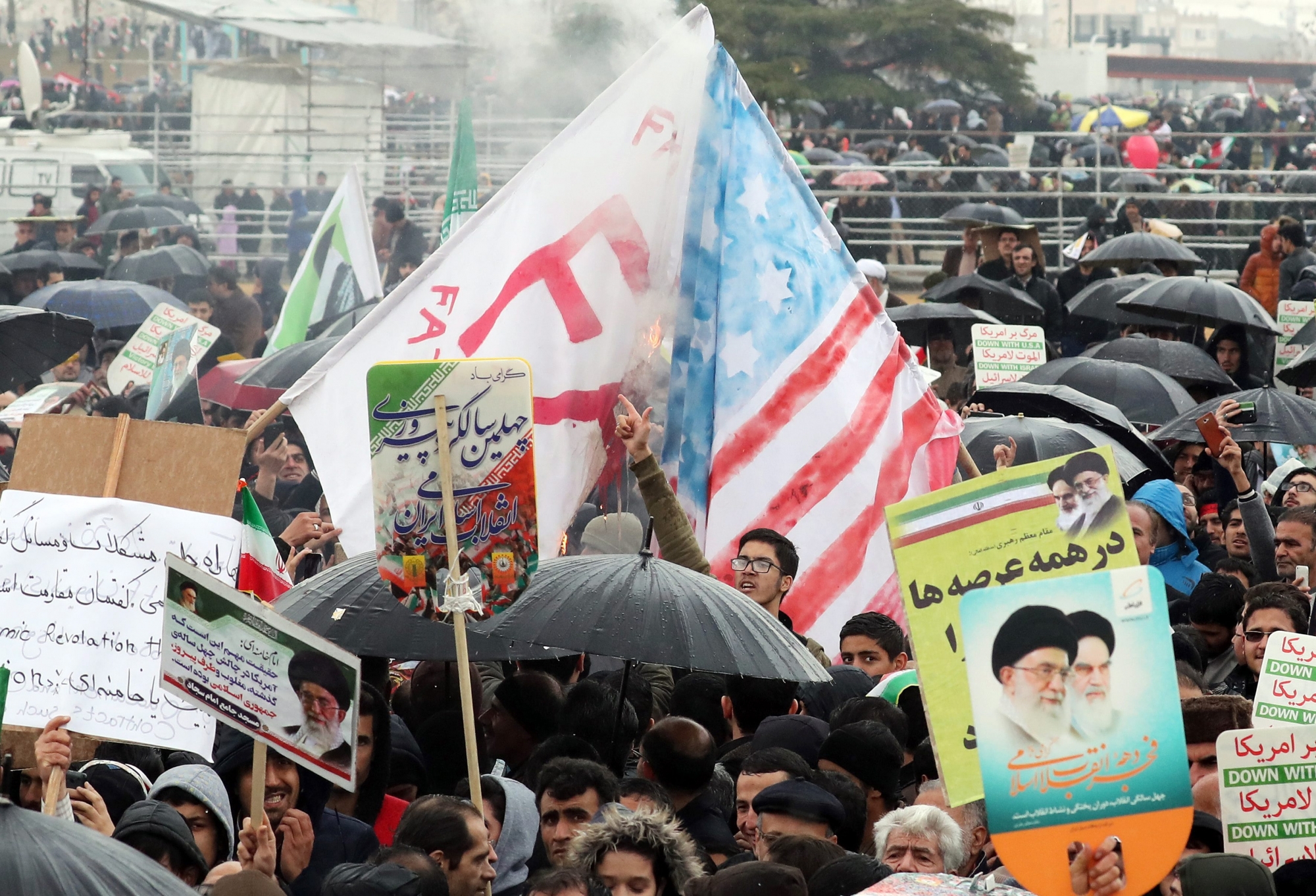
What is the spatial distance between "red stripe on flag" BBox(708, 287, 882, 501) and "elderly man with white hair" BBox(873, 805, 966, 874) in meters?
2.37

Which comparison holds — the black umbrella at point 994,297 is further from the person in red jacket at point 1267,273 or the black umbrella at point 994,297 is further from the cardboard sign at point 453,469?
the cardboard sign at point 453,469

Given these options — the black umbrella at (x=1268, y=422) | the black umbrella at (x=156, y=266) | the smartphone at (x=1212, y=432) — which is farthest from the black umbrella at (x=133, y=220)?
the smartphone at (x=1212, y=432)

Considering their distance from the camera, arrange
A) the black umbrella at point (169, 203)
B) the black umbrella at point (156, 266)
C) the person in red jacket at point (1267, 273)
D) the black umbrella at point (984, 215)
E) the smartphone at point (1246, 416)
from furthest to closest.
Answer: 1. the black umbrella at point (169, 203)
2. the black umbrella at point (984, 215)
3. the black umbrella at point (156, 266)
4. the person in red jacket at point (1267, 273)
5. the smartphone at point (1246, 416)

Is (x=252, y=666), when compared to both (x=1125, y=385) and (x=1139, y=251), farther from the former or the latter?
(x=1139, y=251)

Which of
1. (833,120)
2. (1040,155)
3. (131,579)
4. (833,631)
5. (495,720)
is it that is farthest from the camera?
(833,120)

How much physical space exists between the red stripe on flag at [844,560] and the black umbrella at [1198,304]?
16.3 ft

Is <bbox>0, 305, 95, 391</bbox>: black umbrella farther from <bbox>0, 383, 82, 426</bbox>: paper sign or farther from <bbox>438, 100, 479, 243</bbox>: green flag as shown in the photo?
<bbox>438, 100, 479, 243</bbox>: green flag

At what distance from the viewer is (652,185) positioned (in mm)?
6688

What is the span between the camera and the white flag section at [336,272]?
12281 mm

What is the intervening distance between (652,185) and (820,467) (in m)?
1.16

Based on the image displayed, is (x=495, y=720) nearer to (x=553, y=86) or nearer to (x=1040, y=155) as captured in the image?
(x=553, y=86)

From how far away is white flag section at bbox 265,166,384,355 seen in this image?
12281mm

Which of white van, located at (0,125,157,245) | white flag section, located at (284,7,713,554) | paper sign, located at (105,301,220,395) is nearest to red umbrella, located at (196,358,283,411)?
paper sign, located at (105,301,220,395)

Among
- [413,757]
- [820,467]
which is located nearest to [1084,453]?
[413,757]
